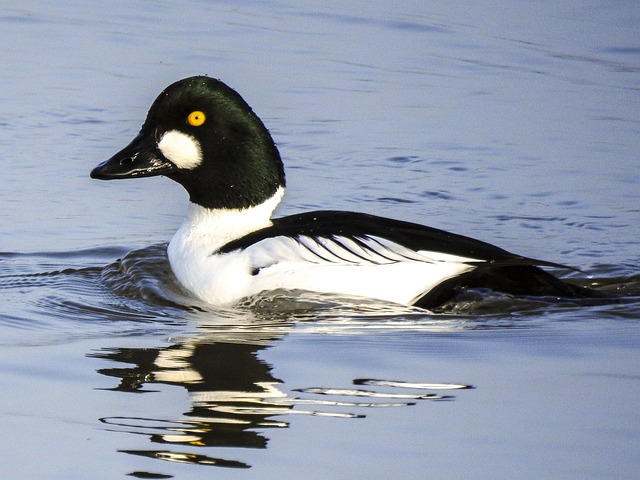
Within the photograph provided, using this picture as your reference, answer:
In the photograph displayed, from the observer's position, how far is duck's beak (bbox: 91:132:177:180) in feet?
25.0

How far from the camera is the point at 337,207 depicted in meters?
9.61

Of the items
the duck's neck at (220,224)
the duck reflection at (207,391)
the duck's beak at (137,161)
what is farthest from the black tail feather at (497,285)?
the duck's beak at (137,161)

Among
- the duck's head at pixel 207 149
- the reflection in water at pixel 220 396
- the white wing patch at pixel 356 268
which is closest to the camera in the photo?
the reflection in water at pixel 220 396

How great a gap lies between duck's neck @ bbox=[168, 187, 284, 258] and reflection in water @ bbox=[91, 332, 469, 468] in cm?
131

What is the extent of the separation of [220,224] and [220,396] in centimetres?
238

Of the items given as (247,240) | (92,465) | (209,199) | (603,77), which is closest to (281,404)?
(92,465)

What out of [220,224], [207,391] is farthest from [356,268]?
[207,391]

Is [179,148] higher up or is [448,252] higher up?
[179,148]

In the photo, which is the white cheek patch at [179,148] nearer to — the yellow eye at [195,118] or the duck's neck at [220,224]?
the yellow eye at [195,118]

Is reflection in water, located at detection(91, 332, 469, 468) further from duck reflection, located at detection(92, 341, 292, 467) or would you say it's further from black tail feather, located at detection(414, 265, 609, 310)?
black tail feather, located at detection(414, 265, 609, 310)

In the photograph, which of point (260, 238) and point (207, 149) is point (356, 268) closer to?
point (260, 238)

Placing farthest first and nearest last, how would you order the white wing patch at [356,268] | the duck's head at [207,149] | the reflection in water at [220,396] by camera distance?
the duck's head at [207,149], the white wing patch at [356,268], the reflection in water at [220,396]

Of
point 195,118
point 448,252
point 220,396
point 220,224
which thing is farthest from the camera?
point 220,224

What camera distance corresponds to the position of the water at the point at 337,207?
16.4ft
